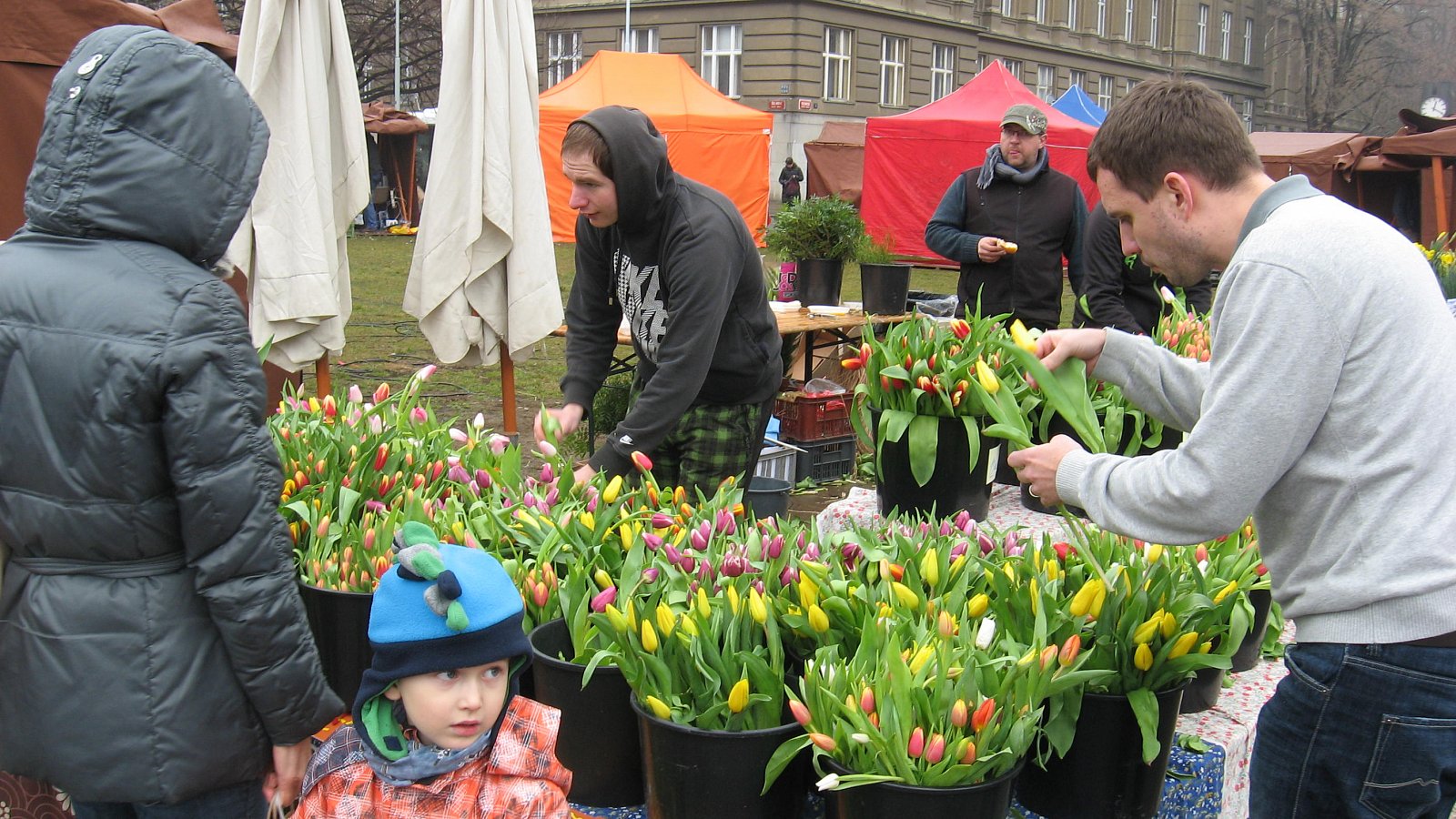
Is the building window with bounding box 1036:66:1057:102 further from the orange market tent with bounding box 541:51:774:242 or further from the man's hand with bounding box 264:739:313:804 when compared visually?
the man's hand with bounding box 264:739:313:804

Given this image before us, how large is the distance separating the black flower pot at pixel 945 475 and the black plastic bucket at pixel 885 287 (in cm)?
437

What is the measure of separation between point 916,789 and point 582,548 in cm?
93

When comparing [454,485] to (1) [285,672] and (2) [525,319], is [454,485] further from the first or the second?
(2) [525,319]

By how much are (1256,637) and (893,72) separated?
36.3 m

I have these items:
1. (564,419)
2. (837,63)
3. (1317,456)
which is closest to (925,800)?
(1317,456)

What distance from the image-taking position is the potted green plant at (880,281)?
7773mm

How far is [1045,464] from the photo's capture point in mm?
2121

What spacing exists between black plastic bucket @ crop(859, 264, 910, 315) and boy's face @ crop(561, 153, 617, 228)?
4555 mm

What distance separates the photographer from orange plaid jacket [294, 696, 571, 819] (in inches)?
73.1

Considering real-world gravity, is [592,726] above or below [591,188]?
below

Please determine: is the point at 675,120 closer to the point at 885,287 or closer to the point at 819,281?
the point at 819,281

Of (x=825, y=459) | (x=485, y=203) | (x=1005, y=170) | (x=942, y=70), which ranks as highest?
(x=942, y=70)

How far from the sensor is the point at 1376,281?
68.7 inches

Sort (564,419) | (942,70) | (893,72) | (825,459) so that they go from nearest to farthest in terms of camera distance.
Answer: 1. (564,419)
2. (825,459)
3. (893,72)
4. (942,70)
